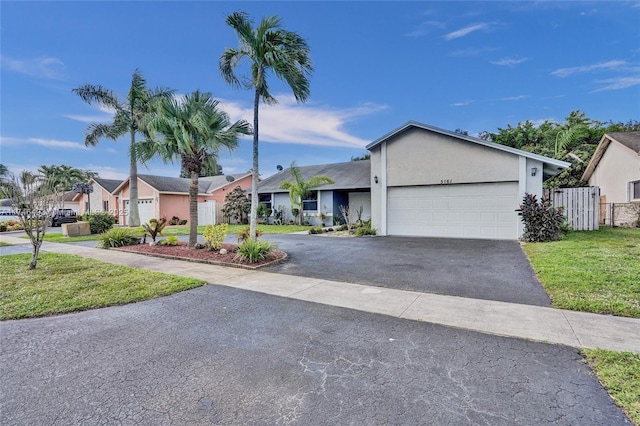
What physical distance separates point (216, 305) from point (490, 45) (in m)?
16.4

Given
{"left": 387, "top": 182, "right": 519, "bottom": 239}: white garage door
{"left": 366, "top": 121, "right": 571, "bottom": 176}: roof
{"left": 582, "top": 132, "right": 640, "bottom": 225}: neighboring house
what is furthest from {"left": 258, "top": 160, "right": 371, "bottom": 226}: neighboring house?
{"left": 582, "top": 132, "right": 640, "bottom": 225}: neighboring house

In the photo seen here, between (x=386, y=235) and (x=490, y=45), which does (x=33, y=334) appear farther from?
(x=490, y=45)

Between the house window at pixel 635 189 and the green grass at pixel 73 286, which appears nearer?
the green grass at pixel 73 286

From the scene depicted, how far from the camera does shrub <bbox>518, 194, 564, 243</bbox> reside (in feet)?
36.0

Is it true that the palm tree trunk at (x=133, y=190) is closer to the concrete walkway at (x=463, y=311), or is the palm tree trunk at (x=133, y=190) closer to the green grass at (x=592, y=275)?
the concrete walkway at (x=463, y=311)

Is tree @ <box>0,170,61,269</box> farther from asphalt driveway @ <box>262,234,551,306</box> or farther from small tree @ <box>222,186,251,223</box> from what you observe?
small tree @ <box>222,186,251,223</box>

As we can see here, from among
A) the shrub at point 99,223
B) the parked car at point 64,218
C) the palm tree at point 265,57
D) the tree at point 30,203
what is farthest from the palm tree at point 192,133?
the parked car at point 64,218

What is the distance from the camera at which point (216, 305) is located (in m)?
5.10

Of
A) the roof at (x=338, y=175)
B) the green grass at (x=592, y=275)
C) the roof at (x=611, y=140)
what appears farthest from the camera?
the roof at (x=338, y=175)

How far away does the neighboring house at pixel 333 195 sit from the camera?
67.6 feet

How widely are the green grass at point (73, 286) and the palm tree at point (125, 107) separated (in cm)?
1529

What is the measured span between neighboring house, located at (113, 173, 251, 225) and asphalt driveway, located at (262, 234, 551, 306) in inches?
732

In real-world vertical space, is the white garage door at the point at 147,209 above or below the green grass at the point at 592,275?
above

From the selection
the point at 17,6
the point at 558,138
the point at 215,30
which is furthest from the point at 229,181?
the point at 558,138
